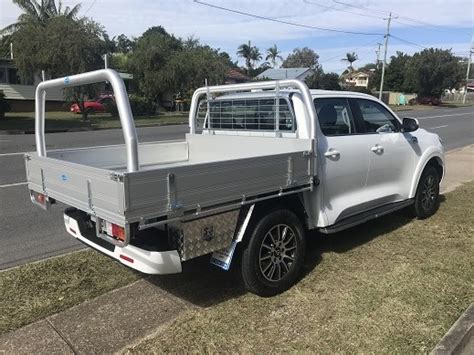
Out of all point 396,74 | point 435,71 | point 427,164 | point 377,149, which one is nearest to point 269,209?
point 377,149

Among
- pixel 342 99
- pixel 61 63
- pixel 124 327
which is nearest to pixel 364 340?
pixel 124 327

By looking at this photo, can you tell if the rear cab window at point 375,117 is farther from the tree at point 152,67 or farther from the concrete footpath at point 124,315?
the tree at point 152,67

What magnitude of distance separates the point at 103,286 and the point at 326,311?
2002 mm

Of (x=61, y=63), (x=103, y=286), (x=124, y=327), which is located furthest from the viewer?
(x=61, y=63)

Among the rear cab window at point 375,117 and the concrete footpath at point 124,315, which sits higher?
the rear cab window at point 375,117

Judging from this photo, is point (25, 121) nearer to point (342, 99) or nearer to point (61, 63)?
point (61, 63)

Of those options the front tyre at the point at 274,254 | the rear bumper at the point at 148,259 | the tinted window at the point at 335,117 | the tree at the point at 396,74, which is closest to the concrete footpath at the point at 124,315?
the front tyre at the point at 274,254

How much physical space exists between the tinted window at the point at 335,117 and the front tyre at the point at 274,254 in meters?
1.08

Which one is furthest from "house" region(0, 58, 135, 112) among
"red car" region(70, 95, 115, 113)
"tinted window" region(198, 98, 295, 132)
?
"tinted window" region(198, 98, 295, 132)

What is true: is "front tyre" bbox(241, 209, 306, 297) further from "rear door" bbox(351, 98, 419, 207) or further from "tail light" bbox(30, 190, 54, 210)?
"tail light" bbox(30, 190, 54, 210)

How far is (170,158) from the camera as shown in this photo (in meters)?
5.69

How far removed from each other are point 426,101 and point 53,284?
64.6 metres

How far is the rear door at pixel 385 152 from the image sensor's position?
17.7 feet

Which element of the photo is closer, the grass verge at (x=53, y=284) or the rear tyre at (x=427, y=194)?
the grass verge at (x=53, y=284)
